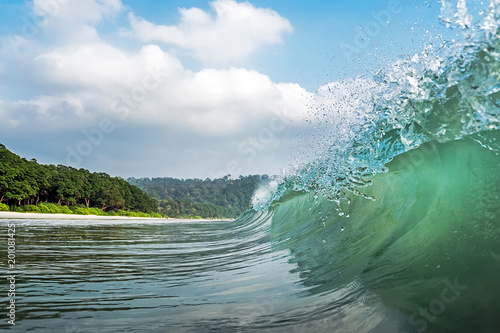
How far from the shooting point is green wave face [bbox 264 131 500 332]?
2189 millimetres

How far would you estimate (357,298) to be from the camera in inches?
105

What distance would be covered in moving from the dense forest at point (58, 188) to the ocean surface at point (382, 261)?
3476cm

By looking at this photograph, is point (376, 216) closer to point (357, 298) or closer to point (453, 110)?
point (453, 110)

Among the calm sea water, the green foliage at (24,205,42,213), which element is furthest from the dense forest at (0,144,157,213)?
the calm sea water

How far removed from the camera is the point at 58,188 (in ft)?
168

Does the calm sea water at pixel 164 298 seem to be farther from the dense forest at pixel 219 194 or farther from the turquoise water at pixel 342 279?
the dense forest at pixel 219 194

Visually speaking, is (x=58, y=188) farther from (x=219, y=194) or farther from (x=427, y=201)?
(x=219, y=194)

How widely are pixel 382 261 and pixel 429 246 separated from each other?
1.31 ft

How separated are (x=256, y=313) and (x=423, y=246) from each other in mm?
1554

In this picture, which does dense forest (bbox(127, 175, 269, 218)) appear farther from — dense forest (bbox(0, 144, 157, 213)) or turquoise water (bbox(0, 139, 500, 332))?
turquoise water (bbox(0, 139, 500, 332))

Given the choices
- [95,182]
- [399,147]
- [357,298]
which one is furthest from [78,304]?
[95,182]

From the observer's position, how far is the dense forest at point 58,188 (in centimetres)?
3928

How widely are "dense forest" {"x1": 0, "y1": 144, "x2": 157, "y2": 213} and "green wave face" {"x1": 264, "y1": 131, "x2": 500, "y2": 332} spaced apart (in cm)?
3540

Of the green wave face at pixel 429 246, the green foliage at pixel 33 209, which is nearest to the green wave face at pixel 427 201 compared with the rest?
the green wave face at pixel 429 246
